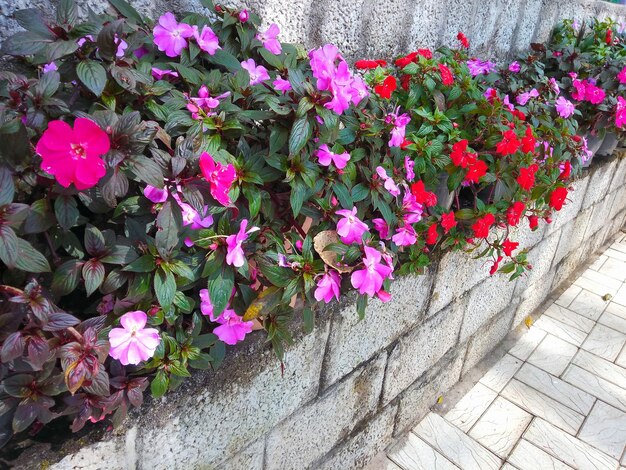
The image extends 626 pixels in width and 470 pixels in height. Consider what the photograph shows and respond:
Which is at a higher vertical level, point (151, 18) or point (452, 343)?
point (151, 18)

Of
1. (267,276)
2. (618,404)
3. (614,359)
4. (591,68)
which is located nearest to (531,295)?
(614,359)

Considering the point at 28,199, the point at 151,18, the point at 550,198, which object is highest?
the point at 151,18

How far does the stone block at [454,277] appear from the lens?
2.04m

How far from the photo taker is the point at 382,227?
4.87ft

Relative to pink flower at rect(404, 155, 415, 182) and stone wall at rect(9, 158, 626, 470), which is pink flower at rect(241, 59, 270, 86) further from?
stone wall at rect(9, 158, 626, 470)

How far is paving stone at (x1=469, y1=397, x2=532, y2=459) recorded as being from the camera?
2.34 m

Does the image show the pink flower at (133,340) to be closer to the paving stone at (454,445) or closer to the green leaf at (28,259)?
the green leaf at (28,259)

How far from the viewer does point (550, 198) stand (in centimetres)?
218

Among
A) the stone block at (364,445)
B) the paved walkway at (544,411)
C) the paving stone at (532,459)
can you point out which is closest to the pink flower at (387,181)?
the stone block at (364,445)

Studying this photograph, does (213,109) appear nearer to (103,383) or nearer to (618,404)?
(103,383)

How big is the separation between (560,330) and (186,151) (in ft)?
9.86

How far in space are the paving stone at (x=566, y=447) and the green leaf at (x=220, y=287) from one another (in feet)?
6.39

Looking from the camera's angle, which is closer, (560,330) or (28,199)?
(28,199)

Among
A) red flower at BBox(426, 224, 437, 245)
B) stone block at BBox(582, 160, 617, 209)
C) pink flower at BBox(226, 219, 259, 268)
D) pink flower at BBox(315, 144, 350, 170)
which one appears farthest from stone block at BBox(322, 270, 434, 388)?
stone block at BBox(582, 160, 617, 209)
